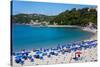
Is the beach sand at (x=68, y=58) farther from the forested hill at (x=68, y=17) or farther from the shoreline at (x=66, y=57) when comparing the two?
the forested hill at (x=68, y=17)

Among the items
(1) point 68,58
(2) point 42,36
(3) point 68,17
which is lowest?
(1) point 68,58

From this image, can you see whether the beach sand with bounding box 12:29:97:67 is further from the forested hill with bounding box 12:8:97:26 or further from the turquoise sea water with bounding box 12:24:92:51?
the forested hill with bounding box 12:8:97:26

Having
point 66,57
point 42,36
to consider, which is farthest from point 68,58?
point 42,36

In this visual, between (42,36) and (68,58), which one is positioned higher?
(42,36)

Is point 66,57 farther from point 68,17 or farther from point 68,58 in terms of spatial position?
point 68,17

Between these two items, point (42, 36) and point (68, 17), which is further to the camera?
point (68, 17)

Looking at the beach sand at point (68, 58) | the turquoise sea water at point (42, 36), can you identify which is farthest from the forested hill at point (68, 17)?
the beach sand at point (68, 58)

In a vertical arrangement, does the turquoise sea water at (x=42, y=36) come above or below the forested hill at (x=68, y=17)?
below
